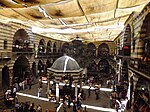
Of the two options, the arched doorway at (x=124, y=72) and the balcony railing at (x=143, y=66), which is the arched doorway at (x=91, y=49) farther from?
the balcony railing at (x=143, y=66)

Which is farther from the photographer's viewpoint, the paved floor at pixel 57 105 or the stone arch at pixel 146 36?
the paved floor at pixel 57 105

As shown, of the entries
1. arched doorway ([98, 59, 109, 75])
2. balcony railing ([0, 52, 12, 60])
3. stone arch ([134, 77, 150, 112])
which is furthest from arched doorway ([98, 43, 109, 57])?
stone arch ([134, 77, 150, 112])

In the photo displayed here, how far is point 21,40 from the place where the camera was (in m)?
26.9

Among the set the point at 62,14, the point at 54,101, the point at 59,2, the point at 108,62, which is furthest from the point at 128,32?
the point at 108,62

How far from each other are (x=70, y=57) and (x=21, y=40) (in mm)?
9024

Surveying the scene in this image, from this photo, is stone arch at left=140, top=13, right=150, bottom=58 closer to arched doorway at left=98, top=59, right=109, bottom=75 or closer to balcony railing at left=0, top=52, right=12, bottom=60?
balcony railing at left=0, top=52, right=12, bottom=60

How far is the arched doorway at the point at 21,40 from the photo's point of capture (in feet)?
84.9

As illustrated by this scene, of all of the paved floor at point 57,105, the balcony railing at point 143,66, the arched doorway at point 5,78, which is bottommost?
the paved floor at point 57,105

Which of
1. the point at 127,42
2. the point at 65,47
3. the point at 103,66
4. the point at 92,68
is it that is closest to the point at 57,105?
the point at 127,42

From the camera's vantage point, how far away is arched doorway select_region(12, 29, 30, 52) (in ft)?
84.9

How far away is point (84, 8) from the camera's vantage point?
853cm

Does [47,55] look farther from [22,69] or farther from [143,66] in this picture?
[143,66]

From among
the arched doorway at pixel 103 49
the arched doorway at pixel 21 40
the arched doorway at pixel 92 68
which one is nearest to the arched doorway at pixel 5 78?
the arched doorway at pixel 21 40

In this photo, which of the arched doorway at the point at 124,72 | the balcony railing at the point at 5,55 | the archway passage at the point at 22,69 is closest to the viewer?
the balcony railing at the point at 5,55
